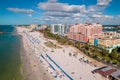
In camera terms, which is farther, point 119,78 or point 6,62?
point 6,62

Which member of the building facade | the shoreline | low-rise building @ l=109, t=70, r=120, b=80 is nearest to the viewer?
low-rise building @ l=109, t=70, r=120, b=80

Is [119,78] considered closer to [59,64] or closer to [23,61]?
[59,64]

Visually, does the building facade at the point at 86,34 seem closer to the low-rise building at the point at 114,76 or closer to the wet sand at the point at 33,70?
the wet sand at the point at 33,70

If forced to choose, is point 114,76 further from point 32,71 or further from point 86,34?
point 86,34

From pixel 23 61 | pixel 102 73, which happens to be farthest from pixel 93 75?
pixel 23 61

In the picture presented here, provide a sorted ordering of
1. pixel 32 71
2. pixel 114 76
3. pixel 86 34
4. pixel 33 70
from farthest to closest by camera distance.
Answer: pixel 86 34 < pixel 33 70 < pixel 32 71 < pixel 114 76

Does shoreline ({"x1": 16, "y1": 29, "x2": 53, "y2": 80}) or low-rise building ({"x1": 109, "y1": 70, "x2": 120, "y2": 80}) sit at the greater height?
low-rise building ({"x1": 109, "y1": 70, "x2": 120, "y2": 80})

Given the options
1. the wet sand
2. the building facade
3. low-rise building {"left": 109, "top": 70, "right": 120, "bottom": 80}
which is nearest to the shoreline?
the wet sand

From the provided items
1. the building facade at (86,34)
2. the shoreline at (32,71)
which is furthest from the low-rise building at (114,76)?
the building facade at (86,34)

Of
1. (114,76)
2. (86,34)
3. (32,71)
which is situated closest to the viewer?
(114,76)

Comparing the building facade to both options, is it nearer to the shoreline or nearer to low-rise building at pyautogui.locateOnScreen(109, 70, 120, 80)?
the shoreline

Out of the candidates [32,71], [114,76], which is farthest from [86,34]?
[114,76]
